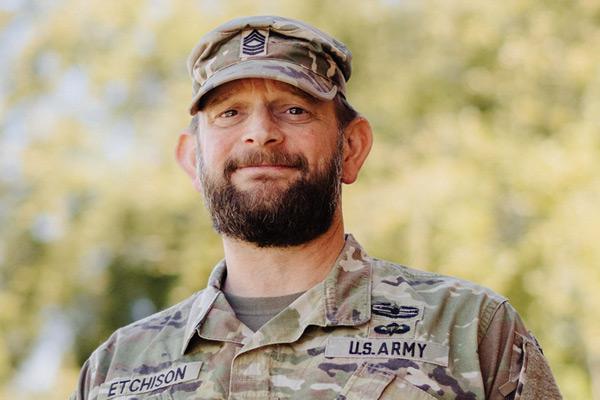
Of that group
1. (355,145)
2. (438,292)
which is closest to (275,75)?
(355,145)

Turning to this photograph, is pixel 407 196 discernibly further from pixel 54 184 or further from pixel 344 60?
pixel 344 60

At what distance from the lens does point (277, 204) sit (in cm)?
287

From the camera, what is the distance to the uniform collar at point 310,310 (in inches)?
111

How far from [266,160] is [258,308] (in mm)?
385

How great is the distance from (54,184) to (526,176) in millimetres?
8856

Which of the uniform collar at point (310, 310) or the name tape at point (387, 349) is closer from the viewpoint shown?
the name tape at point (387, 349)

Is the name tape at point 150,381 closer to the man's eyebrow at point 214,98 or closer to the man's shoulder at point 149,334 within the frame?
the man's shoulder at point 149,334

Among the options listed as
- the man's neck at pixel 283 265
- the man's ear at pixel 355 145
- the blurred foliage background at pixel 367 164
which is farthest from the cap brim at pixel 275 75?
the blurred foliage background at pixel 367 164

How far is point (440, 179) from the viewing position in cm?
1558

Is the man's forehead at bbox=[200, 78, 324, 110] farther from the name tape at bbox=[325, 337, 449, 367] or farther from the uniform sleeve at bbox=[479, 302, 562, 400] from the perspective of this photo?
the uniform sleeve at bbox=[479, 302, 562, 400]

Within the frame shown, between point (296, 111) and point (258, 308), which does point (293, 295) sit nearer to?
point (258, 308)

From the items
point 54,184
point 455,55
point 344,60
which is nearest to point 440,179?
point 455,55

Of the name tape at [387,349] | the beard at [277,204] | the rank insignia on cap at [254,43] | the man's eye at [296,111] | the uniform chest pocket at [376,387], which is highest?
the rank insignia on cap at [254,43]

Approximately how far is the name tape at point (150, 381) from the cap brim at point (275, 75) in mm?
674
